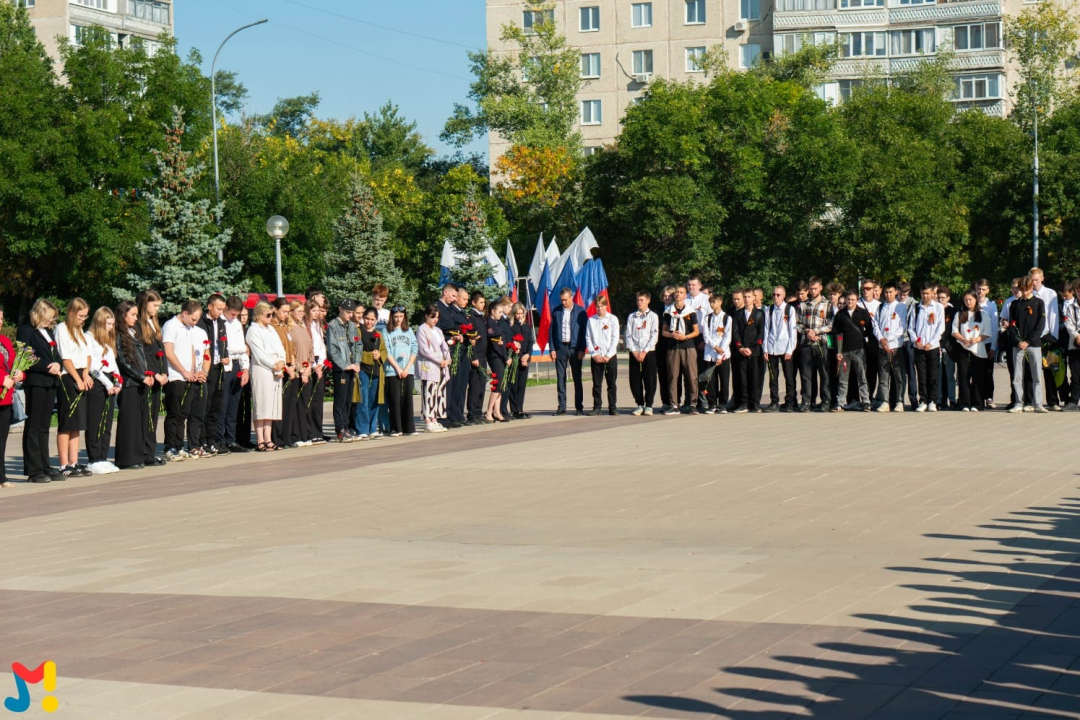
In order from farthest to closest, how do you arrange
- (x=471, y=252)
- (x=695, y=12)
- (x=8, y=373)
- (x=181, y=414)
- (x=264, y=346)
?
1. (x=695, y=12)
2. (x=471, y=252)
3. (x=264, y=346)
4. (x=181, y=414)
5. (x=8, y=373)

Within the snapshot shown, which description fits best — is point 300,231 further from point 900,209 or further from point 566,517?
point 566,517

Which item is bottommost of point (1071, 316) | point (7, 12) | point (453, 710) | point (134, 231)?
point (453, 710)

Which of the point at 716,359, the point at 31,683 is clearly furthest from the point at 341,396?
the point at 31,683

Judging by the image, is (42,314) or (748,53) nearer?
(42,314)

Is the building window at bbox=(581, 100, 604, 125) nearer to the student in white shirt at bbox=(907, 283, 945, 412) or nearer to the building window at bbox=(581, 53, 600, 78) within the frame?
the building window at bbox=(581, 53, 600, 78)

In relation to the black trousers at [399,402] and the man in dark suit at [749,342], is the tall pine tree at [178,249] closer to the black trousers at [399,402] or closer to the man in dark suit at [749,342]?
the black trousers at [399,402]

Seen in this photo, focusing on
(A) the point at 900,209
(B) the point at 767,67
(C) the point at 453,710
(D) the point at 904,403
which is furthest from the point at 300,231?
(C) the point at 453,710

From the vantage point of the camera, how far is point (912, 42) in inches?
3182

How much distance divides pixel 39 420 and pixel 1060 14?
233ft

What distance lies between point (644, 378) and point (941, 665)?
16.1 m

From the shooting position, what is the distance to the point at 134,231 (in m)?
49.9

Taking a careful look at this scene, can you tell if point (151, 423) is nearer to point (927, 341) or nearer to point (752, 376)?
point (752, 376)

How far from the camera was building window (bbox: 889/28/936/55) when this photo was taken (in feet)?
264

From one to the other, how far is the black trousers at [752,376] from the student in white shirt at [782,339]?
0.19m
